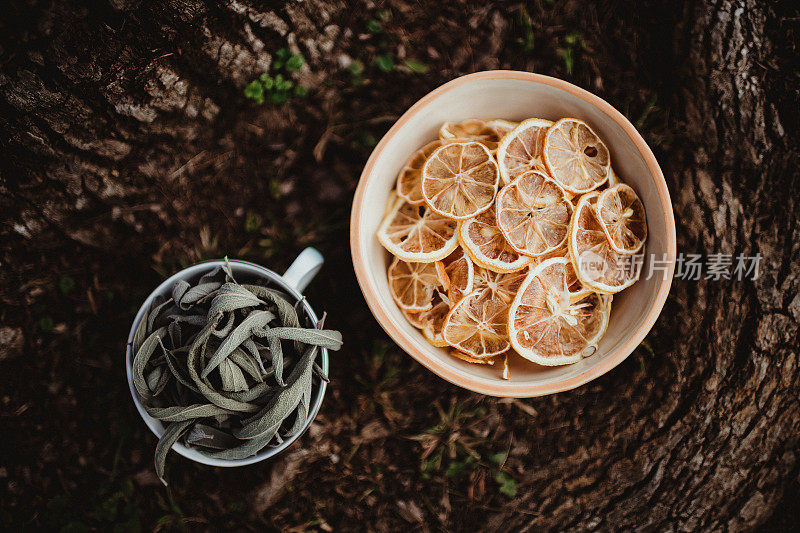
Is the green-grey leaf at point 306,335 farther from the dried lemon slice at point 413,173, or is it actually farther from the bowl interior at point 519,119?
the dried lemon slice at point 413,173

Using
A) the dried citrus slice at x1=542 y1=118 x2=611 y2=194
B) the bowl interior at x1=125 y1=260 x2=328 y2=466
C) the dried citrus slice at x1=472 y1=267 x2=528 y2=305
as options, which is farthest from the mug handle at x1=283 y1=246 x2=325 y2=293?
the dried citrus slice at x1=542 y1=118 x2=611 y2=194

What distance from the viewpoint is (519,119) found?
1.93m

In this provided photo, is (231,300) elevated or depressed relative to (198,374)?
elevated

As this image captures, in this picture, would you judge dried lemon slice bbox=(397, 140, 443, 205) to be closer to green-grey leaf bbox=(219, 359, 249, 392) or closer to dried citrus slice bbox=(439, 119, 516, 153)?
dried citrus slice bbox=(439, 119, 516, 153)

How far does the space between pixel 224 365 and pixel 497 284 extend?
3.20ft

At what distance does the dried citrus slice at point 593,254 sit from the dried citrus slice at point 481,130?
39 centimetres

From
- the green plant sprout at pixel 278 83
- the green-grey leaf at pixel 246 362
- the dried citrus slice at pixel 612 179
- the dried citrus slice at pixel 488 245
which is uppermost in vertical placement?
the green plant sprout at pixel 278 83

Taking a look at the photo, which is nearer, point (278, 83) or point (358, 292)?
point (278, 83)

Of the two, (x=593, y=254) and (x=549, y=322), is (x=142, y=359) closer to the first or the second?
(x=549, y=322)

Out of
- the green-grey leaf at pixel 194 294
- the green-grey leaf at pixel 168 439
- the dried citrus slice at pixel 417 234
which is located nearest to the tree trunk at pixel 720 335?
the dried citrus slice at pixel 417 234

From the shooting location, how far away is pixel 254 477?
7.26ft

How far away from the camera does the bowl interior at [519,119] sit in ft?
5.53

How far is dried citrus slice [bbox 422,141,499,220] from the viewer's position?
1766 millimetres

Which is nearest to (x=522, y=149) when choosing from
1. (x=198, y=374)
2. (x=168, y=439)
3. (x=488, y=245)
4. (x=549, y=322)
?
(x=488, y=245)
